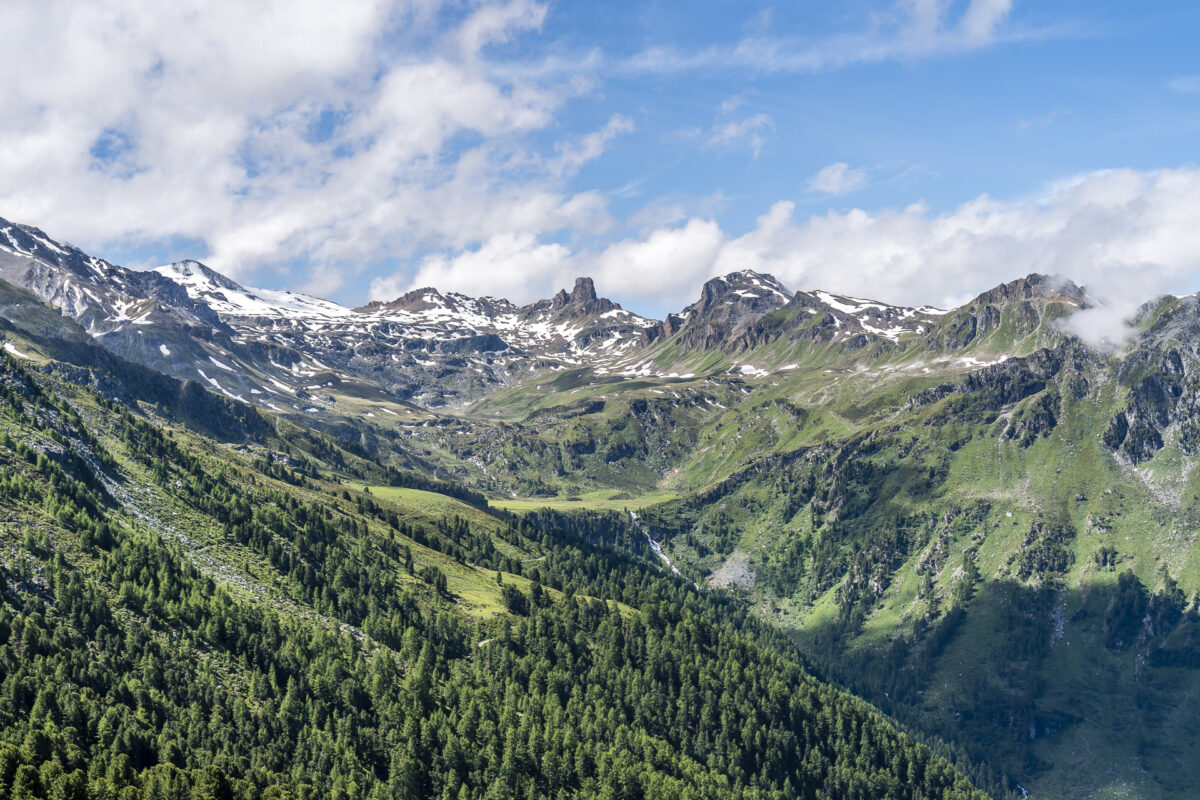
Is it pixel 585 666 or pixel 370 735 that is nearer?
pixel 370 735

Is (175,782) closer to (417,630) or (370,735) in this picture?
(370,735)

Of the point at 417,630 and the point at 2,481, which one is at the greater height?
the point at 2,481

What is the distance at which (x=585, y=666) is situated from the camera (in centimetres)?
19512

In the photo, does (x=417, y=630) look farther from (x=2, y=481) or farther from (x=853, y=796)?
(x=853, y=796)

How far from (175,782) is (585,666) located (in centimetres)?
11042

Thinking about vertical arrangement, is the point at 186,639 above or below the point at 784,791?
above

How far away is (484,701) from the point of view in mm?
156000

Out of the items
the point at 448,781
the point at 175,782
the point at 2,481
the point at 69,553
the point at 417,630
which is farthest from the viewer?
the point at 417,630

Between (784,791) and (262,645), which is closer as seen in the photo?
(262,645)

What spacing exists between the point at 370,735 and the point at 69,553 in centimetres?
6830

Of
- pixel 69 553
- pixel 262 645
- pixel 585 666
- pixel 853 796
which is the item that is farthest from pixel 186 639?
pixel 853 796

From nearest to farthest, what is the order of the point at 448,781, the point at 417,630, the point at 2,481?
1. the point at 448,781
2. the point at 2,481
3. the point at 417,630

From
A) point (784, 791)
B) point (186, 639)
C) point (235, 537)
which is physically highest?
point (235, 537)

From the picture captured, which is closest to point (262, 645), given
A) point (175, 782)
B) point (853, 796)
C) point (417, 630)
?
point (417, 630)
